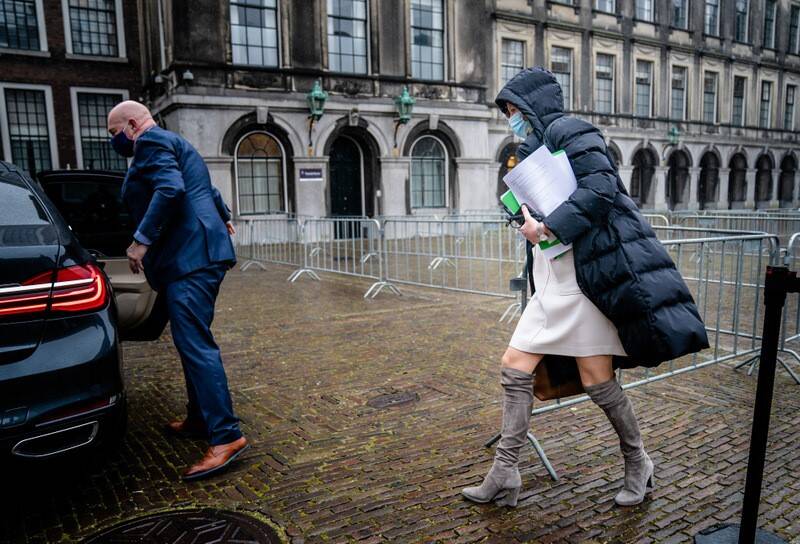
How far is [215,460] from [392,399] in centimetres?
165

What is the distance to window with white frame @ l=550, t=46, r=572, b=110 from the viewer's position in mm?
28812

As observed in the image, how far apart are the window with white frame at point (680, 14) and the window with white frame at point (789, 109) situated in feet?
39.0

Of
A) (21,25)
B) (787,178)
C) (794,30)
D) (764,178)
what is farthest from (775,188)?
(21,25)

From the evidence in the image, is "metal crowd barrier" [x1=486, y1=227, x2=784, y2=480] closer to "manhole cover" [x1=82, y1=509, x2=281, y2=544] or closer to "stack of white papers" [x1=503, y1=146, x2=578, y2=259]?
"stack of white papers" [x1=503, y1=146, x2=578, y2=259]

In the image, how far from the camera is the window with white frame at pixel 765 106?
3891cm

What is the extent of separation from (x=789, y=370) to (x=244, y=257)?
44.9 feet

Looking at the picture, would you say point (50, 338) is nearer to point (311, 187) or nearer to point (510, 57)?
point (311, 187)

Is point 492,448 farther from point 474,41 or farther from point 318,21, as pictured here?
point 474,41

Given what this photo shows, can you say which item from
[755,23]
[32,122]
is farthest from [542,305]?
[755,23]

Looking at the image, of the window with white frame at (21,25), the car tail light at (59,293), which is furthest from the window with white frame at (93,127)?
the car tail light at (59,293)

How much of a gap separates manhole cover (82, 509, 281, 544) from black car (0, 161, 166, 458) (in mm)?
442

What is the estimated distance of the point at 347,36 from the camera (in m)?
22.0

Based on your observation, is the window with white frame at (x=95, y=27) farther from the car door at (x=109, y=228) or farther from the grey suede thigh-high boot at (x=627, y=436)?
the grey suede thigh-high boot at (x=627, y=436)

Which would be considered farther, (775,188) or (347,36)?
(775,188)
